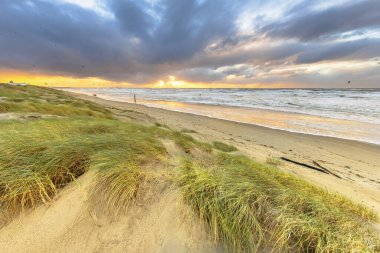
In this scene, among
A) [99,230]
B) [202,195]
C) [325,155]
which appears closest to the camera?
[99,230]

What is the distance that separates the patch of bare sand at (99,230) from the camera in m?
1.97

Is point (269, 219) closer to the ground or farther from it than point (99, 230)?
farther from it

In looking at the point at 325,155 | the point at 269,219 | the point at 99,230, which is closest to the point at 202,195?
the point at 269,219

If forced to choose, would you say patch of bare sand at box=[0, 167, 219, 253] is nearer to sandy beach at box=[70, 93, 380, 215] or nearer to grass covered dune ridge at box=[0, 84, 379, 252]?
grass covered dune ridge at box=[0, 84, 379, 252]

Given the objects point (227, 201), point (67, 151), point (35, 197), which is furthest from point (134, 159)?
point (227, 201)

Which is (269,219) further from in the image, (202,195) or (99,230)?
(99,230)

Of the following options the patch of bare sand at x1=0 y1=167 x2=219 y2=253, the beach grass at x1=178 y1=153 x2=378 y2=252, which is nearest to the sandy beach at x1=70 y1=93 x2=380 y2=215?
the beach grass at x1=178 y1=153 x2=378 y2=252

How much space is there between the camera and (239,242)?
194 centimetres

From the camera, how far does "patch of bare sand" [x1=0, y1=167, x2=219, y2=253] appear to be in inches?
77.7

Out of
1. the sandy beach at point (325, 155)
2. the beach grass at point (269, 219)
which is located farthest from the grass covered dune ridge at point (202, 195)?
the sandy beach at point (325, 155)

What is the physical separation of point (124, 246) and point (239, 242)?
3.46 feet

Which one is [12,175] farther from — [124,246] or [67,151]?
[124,246]

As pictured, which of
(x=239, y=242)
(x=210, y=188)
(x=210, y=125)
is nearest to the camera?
(x=239, y=242)

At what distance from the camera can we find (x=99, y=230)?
2.10 metres
